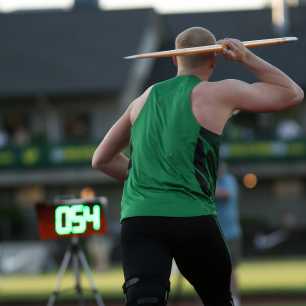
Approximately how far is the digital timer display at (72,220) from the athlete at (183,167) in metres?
1.90

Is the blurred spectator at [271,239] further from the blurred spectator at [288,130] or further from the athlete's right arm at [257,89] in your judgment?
the athlete's right arm at [257,89]

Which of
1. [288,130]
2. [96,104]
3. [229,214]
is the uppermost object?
[229,214]

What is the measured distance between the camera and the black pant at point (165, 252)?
5.32m

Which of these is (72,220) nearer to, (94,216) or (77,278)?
(94,216)

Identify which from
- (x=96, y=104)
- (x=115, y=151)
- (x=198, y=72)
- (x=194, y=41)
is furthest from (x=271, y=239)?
(x=194, y=41)

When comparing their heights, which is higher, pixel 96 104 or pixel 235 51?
pixel 235 51

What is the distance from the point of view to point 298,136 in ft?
139

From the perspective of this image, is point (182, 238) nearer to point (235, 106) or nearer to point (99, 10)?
point (235, 106)

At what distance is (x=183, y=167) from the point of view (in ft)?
17.6

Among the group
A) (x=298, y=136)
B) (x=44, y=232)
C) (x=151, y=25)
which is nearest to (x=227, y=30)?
(x=151, y=25)

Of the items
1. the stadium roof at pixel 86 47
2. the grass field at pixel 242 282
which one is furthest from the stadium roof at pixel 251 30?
the grass field at pixel 242 282

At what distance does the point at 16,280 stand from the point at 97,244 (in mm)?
5130

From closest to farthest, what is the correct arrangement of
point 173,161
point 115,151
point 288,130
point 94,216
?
point 173,161 < point 115,151 < point 94,216 < point 288,130

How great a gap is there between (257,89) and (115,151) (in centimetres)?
85
